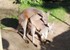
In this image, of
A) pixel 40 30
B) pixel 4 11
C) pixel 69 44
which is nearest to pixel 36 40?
pixel 40 30

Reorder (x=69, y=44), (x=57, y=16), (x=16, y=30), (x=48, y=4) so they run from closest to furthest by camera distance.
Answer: (x=69, y=44) < (x=16, y=30) < (x=57, y=16) < (x=48, y=4)

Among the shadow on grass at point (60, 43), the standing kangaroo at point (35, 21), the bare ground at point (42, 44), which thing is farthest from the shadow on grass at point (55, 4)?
the standing kangaroo at point (35, 21)

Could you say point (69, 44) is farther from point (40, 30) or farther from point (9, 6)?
point (9, 6)

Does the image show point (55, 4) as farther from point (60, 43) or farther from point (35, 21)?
point (60, 43)

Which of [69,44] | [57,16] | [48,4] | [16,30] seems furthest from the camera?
[48,4]

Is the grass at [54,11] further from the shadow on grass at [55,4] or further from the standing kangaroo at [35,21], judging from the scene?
the standing kangaroo at [35,21]

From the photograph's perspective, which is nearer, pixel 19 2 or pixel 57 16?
pixel 57 16

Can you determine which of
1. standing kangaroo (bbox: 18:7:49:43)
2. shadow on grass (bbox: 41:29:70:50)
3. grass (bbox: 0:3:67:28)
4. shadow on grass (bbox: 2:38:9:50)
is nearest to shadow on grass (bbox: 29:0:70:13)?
grass (bbox: 0:3:67:28)

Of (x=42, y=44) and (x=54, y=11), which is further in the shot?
(x=54, y=11)

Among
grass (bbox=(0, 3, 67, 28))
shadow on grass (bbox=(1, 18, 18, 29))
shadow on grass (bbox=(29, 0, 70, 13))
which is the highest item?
shadow on grass (bbox=(29, 0, 70, 13))

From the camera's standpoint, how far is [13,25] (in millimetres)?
9430

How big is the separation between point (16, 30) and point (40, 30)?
87cm

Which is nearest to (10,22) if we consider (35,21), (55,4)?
(35,21)

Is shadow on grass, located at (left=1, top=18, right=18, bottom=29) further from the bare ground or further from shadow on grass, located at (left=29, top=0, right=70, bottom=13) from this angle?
shadow on grass, located at (left=29, top=0, right=70, bottom=13)
